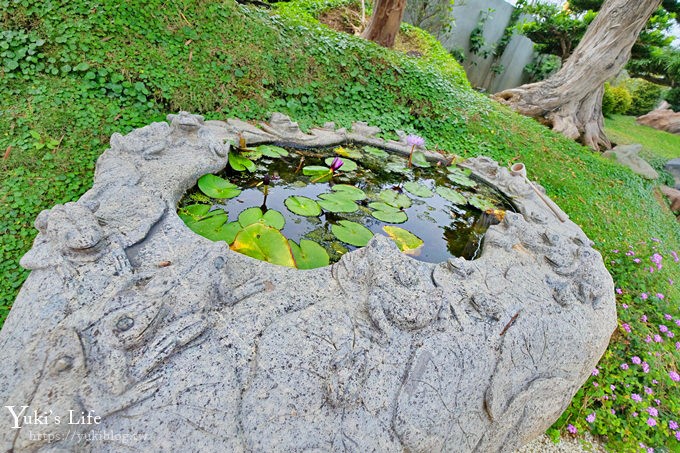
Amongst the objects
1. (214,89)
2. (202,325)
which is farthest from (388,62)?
(202,325)

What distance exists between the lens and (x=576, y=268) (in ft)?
5.42

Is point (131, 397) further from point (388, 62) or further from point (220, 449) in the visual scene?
point (388, 62)

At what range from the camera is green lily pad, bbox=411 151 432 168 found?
284 cm

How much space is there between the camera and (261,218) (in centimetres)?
171

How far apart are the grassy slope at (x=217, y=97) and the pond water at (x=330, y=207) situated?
106 cm

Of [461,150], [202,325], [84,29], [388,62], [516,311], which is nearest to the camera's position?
[202,325]

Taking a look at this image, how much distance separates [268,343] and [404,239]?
96cm

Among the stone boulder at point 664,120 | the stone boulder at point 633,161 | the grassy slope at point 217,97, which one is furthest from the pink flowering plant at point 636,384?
the stone boulder at point 664,120

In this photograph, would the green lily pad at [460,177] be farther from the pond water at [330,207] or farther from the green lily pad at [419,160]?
the green lily pad at [419,160]

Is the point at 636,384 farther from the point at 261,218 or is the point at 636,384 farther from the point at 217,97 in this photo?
the point at 217,97

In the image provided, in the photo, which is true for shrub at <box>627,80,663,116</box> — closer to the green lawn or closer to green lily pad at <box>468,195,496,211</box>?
the green lawn

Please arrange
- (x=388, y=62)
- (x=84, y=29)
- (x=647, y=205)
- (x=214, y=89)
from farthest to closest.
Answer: (x=647, y=205), (x=388, y=62), (x=214, y=89), (x=84, y=29)

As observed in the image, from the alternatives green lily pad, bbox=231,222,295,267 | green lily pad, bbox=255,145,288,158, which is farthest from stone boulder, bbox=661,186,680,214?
green lily pad, bbox=231,222,295,267

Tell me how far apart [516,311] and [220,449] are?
1.14 m
